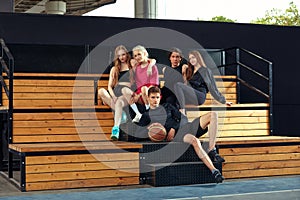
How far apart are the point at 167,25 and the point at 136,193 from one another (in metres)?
5.01

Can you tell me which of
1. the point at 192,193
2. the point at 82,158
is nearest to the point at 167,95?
the point at 82,158

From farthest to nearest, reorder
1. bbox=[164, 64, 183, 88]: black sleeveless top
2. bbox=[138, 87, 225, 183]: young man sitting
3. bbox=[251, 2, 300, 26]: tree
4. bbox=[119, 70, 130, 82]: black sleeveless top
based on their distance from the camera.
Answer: bbox=[251, 2, 300, 26]: tree, bbox=[164, 64, 183, 88]: black sleeveless top, bbox=[119, 70, 130, 82]: black sleeveless top, bbox=[138, 87, 225, 183]: young man sitting

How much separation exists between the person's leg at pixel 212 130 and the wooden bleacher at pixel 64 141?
0.89 meters

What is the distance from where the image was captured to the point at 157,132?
733 centimetres

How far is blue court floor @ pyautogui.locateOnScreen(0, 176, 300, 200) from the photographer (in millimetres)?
6207

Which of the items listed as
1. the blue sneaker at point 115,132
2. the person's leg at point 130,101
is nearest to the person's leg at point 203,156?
the person's leg at point 130,101

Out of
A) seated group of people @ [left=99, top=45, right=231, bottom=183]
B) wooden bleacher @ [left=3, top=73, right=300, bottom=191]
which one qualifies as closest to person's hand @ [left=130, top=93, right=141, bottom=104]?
seated group of people @ [left=99, top=45, right=231, bottom=183]

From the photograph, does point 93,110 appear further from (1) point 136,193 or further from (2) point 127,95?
(1) point 136,193

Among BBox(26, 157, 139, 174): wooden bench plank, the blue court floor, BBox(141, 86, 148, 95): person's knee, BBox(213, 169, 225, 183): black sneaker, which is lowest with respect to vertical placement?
the blue court floor

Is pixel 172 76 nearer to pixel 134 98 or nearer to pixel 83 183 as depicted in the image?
pixel 134 98

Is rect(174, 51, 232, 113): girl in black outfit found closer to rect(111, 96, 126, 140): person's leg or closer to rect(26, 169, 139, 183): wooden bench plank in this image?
rect(111, 96, 126, 140): person's leg

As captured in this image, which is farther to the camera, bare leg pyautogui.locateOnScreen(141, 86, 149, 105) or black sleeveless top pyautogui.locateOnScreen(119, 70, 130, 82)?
black sleeveless top pyautogui.locateOnScreen(119, 70, 130, 82)

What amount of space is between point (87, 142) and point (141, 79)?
3.77ft

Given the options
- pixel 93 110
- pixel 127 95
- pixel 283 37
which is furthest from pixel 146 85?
pixel 283 37
